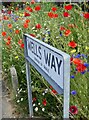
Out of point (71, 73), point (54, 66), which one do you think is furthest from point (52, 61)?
point (71, 73)

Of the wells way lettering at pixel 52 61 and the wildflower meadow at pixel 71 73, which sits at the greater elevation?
the wells way lettering at pixel 52 61

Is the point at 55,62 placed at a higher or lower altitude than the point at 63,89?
higher

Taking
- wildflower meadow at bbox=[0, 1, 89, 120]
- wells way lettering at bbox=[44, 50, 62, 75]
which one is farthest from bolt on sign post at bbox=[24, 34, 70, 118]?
wildflower meadow at bbox=[0, 1, 89, 120]

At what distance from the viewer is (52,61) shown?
1.48 m

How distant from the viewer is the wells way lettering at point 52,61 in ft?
4.56

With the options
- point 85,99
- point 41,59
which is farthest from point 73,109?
point 41,59

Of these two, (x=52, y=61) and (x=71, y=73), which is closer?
(x=52, y=61)

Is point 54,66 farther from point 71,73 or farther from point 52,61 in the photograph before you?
point 71,73

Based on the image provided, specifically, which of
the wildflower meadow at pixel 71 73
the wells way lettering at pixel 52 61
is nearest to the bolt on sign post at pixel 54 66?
the wells way lettering at pixel 52 61

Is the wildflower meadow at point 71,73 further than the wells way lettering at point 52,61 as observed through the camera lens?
Yes

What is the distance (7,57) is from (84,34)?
1.54 m

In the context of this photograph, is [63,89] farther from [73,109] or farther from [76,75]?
[76,75]

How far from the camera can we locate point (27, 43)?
2197mm

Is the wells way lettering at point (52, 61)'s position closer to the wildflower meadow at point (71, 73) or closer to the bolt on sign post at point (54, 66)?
the bolt on sign post at point (54, 66)
